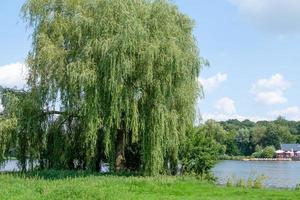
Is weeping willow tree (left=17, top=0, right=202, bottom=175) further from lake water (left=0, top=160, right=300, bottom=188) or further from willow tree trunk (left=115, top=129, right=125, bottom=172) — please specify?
lake water (left=0, top=160, right=300, bottom=188)

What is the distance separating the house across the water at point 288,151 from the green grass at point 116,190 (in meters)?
106

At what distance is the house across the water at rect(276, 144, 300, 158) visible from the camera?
126 m

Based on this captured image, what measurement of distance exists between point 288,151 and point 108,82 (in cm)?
10990

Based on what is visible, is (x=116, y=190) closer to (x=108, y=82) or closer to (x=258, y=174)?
(x=108, y=82)

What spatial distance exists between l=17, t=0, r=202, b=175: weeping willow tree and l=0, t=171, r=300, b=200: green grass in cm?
300

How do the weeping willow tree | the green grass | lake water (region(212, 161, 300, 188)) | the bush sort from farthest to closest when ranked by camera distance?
lake water (region(212, 161, 300, 188)) → the bush → the weeping willow tree → the green grass

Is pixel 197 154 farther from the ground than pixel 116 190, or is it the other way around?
pixel 197 154

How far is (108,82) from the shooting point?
2533 centimetres

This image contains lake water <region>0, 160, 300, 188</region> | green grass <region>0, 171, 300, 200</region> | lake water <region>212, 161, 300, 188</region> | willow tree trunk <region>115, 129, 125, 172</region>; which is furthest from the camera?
lake water <region>212, 161, 300, 188</region>

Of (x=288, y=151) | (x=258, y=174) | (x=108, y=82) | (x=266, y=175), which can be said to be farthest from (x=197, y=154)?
(x=288, y=151)

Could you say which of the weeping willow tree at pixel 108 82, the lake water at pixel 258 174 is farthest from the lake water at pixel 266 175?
the weeping willow tree at pixel 108 82

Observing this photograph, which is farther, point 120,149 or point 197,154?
point 197,154

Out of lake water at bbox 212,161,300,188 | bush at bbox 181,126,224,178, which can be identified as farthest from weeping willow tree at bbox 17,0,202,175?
lake water at bbox 212,161,300,188

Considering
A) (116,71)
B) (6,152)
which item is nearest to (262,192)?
(116,71)
